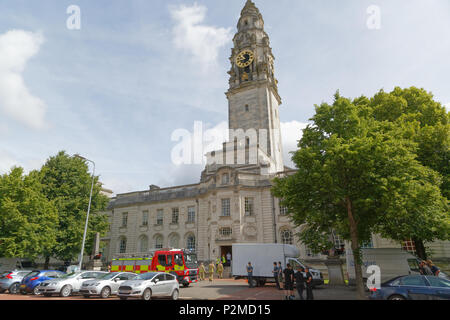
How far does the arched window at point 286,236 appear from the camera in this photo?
1212 inches

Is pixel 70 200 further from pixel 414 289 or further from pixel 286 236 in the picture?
pixel 414 289

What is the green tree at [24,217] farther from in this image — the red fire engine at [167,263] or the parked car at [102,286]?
the parked car at [102,286]

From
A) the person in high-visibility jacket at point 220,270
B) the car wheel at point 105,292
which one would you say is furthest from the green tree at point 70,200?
the car wheel at point 105,292

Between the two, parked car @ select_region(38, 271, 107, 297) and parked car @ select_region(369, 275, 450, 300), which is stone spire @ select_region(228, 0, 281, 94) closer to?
parked car @ select_region(38, 271, 107, 297)

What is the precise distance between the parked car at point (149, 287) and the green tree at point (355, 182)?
793 cm

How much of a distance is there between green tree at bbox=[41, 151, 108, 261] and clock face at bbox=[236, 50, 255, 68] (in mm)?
29762

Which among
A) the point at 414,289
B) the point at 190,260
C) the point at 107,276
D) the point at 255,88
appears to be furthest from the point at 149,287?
the point at 255,88

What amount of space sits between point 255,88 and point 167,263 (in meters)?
31.8

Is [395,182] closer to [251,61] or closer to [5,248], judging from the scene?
[5,248]

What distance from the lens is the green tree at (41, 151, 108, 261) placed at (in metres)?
29.2

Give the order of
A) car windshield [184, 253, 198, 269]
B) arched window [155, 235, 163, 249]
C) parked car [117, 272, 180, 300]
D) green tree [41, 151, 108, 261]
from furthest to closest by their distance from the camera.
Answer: arched window [155, 235, 163, 249]
green tree [41, 151, 108, 261]
car windshield [184, 253, 198, 269]
parked car [117, 272, 180, 300]

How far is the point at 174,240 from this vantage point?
122 feet

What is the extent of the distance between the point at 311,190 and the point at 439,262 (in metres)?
18.1

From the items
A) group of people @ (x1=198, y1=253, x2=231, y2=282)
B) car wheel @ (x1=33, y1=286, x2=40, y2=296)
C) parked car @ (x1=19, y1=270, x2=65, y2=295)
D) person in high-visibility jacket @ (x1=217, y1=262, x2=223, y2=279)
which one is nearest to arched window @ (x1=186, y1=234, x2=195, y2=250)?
group of people @ (x1=198, y1=253, x2=231, y2=282)
